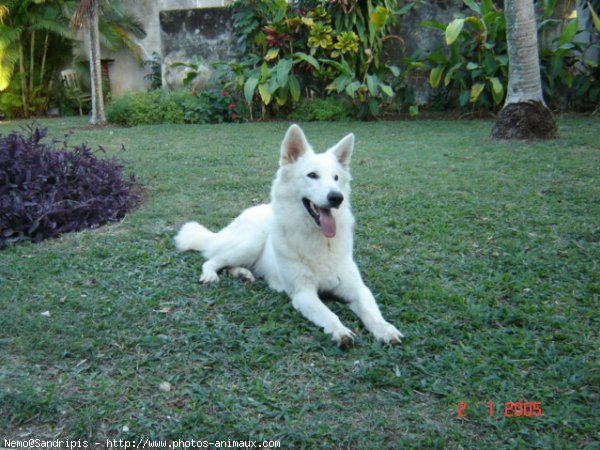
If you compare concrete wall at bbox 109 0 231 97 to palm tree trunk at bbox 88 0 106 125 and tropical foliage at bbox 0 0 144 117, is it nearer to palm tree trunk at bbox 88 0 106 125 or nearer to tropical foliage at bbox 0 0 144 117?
tropical foliage at bbox 0 0 144 117

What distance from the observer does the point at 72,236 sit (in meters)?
4.88

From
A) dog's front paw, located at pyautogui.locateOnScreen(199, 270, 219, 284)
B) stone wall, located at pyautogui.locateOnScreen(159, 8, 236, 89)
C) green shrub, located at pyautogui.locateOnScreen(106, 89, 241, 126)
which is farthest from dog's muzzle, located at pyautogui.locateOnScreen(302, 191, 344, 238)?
stone wall, located at pyautogui.locateOnScreen(159, 8, 236, 89)

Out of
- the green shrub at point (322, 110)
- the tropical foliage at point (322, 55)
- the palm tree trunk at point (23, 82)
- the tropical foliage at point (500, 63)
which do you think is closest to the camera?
the tropical foliage at point (500, 63)

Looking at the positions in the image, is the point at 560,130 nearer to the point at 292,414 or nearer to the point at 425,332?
the point at 425,332

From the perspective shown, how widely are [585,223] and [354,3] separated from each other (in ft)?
28.5

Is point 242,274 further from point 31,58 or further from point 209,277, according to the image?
point 31,58

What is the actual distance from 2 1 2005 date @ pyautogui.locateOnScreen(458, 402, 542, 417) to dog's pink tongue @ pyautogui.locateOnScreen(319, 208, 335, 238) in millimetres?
1422

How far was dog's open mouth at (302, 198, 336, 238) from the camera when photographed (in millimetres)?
3451

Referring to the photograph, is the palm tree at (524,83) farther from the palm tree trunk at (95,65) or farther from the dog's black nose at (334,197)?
the palm tree trunk at (95,65)

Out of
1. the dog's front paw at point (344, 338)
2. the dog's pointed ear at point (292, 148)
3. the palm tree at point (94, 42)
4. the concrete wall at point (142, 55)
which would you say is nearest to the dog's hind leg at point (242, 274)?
the dog's pointed ear at point (292, 148)

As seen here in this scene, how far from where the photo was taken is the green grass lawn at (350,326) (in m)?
2.32

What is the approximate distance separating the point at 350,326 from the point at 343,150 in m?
1.35

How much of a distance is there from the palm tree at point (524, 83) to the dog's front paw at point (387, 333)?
6190mm

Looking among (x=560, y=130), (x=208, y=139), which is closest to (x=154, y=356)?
(x=208, y=139)
